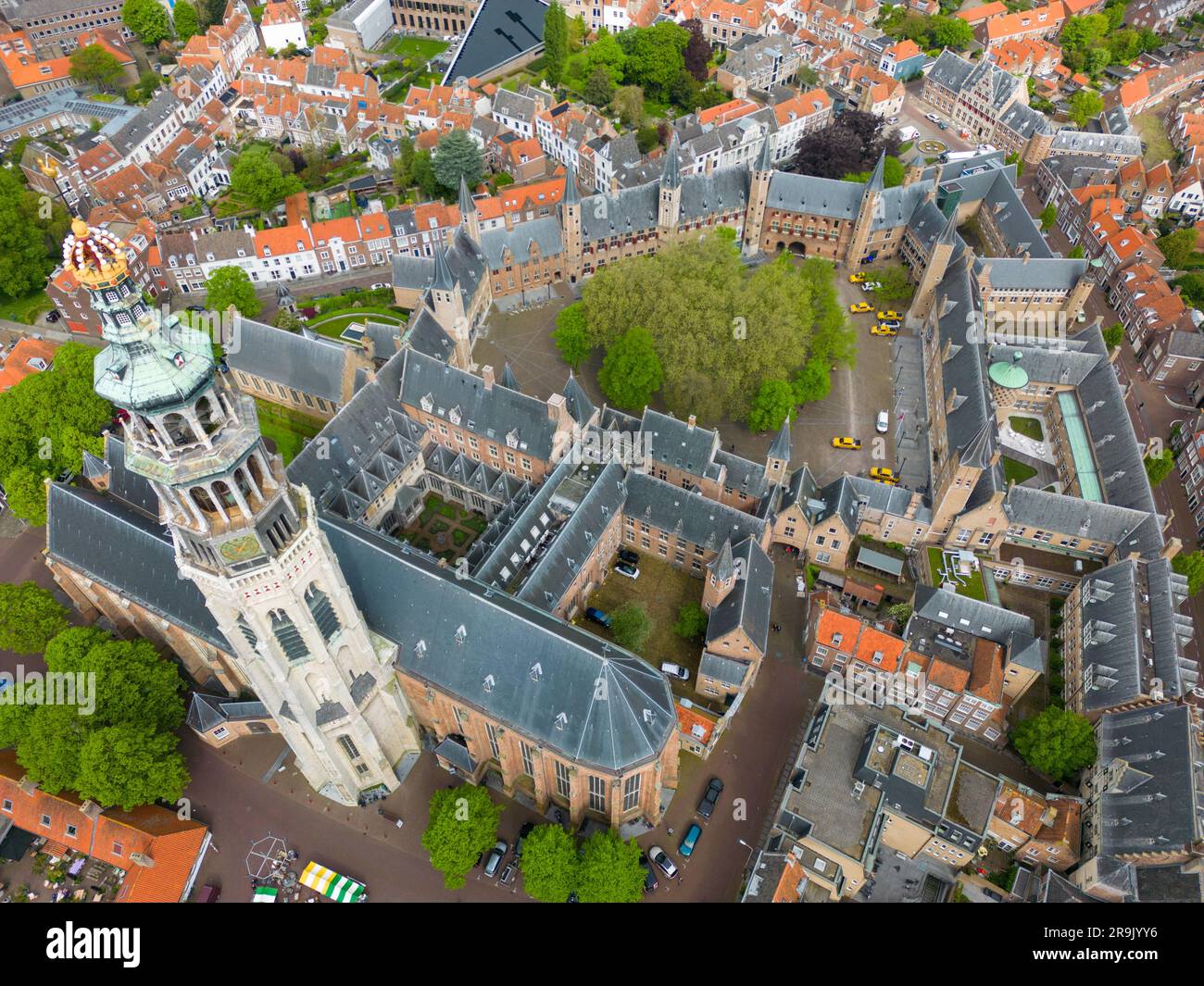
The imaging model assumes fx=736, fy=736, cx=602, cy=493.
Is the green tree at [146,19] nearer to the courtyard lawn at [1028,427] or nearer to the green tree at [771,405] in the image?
the green tree at [771,405]

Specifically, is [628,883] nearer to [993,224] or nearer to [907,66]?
[993,224]

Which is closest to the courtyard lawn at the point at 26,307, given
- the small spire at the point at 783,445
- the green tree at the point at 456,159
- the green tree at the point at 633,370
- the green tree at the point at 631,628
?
the green tree at the point at 456,159

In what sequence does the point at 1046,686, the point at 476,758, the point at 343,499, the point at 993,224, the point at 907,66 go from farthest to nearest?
the point at 907,66, the point at 993,224, the point at 343,499, the point at 1046,686, the point at 476,758

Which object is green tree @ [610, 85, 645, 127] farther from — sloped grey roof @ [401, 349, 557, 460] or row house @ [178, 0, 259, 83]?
row house @ [178, 0, 259, 83]

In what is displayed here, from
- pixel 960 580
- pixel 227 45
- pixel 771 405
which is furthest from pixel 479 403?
pixel 227 45

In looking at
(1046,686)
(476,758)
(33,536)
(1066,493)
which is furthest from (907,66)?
(33,536)

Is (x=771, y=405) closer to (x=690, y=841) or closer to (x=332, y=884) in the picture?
(x=690, y=841)
